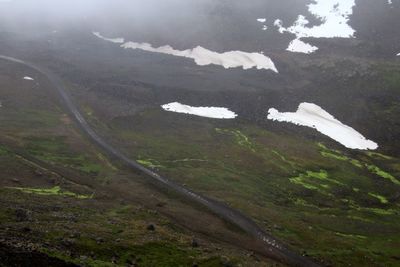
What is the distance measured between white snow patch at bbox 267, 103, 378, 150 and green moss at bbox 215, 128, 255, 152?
13.4m

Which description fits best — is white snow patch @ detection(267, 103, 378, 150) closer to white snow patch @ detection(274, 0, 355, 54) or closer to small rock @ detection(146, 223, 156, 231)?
white snow patch @ detection(274, 0, 355, 54)

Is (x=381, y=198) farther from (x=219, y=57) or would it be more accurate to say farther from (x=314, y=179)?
(x=219, y=57)

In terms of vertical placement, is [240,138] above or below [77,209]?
above

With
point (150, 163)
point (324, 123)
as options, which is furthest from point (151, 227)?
point (324, 123)

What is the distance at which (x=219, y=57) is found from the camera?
15725 centimetres

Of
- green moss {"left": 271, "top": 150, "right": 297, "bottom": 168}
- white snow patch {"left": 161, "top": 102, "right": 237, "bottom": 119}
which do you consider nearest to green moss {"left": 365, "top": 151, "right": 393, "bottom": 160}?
green moss {"left": 271, "top": 150, "right": 297, "bottom": 168}

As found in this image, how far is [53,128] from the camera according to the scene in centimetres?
10494

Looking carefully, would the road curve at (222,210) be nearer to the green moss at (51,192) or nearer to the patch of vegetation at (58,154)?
the patch of vegetation at (58,154)

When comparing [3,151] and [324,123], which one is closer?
[3,151]

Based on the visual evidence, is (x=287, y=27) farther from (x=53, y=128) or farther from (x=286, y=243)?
(x=286, y=243)

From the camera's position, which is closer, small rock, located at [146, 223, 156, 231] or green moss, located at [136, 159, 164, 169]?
small rock, located at [146, 223, 156, 231]

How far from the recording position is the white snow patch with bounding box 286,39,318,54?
15888cm

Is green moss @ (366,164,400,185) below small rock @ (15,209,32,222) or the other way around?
the other way around

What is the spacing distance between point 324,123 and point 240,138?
24.6m
